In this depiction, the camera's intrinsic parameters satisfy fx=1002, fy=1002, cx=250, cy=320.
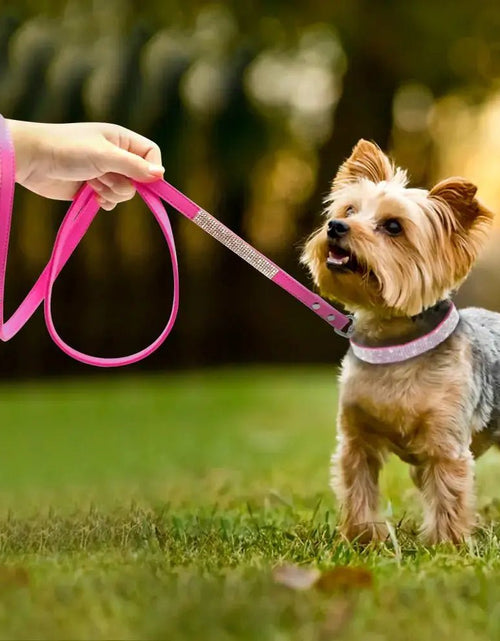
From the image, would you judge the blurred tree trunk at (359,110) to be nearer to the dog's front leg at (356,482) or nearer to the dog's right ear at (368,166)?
the dog's right ear at (368,166)

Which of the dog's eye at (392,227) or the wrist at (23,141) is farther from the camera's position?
the dog's eye at (392,227)

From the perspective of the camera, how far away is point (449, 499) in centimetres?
345

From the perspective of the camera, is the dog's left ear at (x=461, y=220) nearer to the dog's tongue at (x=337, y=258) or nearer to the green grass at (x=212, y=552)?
the dog's tongue at (x=337, y=258)

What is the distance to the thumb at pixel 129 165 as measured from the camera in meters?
3.36

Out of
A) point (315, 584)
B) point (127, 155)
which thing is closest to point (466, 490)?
point (315, 584)

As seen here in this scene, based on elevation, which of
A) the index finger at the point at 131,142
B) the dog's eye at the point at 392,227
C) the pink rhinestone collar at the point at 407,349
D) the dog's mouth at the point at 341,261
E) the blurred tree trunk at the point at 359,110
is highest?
the blurred tree trunk at the point at 359,110

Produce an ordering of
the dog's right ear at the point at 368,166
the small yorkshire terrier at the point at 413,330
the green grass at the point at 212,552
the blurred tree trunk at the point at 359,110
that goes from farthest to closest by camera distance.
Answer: the blurred tree trunk at the point at 359,110 → the dog's right ear at the point at 368,166 → the small yorkshire terrier at the point at 413,330 → the green grass at the point at 212,552

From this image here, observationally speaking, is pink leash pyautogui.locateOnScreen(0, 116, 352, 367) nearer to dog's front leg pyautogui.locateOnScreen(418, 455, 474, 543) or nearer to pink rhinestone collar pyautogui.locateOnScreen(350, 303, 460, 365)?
pink rhinestone collar pyautogui.locateOnScreen(350, 303, 460, 365)

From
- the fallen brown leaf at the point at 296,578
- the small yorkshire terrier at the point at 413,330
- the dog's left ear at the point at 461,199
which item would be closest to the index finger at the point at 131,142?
the small yorkshire terrier at the point at 413,330

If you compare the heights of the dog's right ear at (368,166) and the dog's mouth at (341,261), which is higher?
the dog's right ear at (368,166)

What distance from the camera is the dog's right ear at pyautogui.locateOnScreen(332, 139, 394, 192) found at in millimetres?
3811

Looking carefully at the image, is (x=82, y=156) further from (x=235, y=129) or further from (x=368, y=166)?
(x=235, y=129)

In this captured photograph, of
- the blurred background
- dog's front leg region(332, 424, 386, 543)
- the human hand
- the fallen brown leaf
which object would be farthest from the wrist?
the blurred background

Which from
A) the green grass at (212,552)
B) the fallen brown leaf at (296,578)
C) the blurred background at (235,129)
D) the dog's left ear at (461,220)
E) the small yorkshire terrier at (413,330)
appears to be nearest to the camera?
the green grass at (212,552)
